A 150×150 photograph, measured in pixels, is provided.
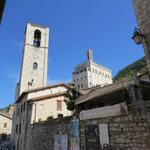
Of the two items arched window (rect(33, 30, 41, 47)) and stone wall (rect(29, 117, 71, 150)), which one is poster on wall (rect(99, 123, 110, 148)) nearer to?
stone wall (rect(29, 117, 71, 150))

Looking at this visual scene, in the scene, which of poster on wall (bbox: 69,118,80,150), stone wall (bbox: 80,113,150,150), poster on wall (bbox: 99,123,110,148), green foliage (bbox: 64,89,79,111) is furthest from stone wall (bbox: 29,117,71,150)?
stone wall (bbox: 80,113,150,150)

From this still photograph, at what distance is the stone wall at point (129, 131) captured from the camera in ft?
20.0

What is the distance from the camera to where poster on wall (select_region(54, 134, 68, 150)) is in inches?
416

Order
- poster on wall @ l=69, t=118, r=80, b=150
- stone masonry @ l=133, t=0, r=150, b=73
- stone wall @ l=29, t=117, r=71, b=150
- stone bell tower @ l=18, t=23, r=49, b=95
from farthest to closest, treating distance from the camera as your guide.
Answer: stone bell tower @ l=18, t=23, r=49, b=95, stone wall @ l=29, t=117, r=71, b=150, poster on wall @ l=69, t=118, r=80, b=150, stone masonry @ l=133, t=0, r=150, b=73

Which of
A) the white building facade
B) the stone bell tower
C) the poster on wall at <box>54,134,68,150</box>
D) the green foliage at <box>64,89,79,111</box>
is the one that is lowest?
the poster on wall at <box>54,134,68,150</box>

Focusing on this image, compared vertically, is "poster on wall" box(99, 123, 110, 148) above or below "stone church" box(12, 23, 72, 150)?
below

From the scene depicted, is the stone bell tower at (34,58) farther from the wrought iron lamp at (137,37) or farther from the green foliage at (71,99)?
the wrought iron lamp at (137,37)

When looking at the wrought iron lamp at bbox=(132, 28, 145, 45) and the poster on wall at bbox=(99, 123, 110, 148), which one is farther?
the poster on wall at bbox=(99, 123, 110, 148)

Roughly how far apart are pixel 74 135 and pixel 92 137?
67.8 inches

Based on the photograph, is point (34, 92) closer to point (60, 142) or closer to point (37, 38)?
point (60, 142)

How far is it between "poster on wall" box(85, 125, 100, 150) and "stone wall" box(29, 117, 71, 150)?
225 cm

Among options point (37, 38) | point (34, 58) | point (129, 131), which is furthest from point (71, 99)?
point (37, 38)

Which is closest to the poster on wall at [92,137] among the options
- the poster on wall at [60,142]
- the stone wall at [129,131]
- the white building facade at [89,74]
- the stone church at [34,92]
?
the stone wall at [129,131]

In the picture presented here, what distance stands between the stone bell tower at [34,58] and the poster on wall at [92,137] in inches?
876
